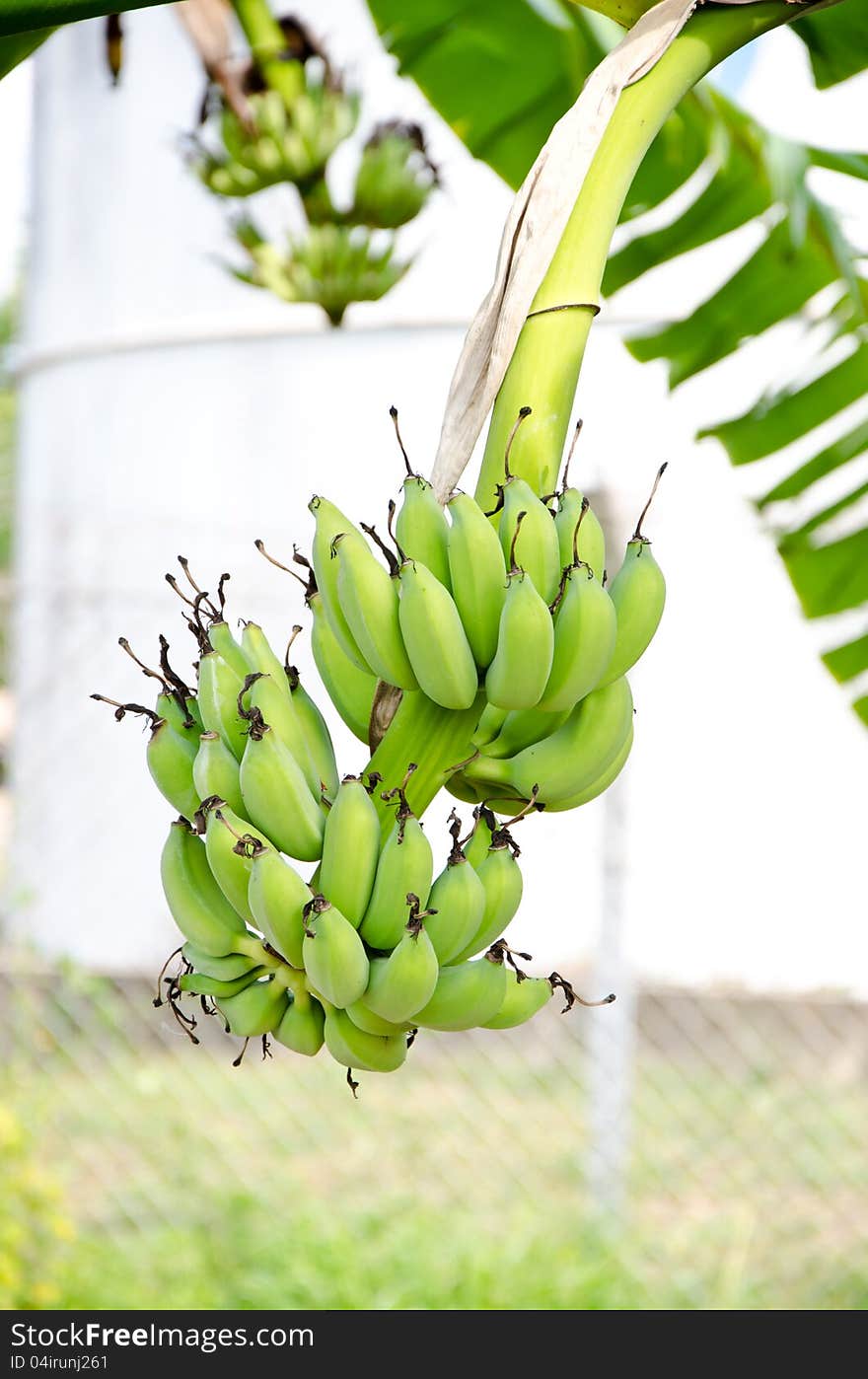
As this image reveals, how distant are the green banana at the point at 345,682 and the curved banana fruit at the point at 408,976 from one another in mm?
114

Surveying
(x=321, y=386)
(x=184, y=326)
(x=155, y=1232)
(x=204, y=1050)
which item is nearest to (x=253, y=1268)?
(x=155, y=1232)

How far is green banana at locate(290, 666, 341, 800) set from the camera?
1.76 ft

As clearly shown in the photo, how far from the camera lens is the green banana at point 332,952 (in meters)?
0.46

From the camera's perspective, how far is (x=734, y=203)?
1.14 meters

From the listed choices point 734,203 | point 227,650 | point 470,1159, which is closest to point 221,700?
point 227,650

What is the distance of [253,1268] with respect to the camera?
2.12 metres

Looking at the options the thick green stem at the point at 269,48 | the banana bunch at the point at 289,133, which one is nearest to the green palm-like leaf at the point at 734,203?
the thick green stem at the point at 269,48

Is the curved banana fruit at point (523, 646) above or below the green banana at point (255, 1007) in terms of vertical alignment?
above

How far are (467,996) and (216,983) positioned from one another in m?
0.10

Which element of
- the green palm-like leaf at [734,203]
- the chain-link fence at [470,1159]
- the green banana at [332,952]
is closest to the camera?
the green banana at [332,952]

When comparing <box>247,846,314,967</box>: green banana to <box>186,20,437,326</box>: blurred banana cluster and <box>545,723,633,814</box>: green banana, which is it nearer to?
<box>545,723,633,814</box>: green banana

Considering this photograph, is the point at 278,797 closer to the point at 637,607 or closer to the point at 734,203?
the point at 637,607

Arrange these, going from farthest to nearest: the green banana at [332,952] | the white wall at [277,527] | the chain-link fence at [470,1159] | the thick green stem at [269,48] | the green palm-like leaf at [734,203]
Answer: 1. the white wall at [277,527]
2. the chain-link fence at [470,1159]
3. the thick green stem at [269,48]
4. the green palm-like leaf at [734,203]
5. the green banana at [332,952]

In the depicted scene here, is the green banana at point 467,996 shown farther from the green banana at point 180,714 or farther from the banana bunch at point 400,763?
the green banana at point 180,714
